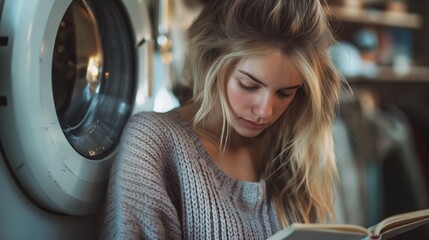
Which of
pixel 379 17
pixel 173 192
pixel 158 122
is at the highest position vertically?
pixel 379 17

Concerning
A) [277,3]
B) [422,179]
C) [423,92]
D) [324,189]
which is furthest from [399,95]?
[277,3]

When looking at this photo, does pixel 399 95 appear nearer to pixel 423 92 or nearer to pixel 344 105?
pixel 423 92

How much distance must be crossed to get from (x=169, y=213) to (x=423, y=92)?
195 cm

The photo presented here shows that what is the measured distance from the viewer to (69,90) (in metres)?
0.88

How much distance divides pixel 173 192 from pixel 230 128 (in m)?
0.13

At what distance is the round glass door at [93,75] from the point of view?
2.82 feet

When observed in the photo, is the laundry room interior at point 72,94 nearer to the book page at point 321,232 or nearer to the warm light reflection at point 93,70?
the warm light reflection at point 93,70

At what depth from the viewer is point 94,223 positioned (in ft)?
3.02

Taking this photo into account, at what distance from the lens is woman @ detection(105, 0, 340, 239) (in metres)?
0.77

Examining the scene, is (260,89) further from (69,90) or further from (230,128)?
(69,90)

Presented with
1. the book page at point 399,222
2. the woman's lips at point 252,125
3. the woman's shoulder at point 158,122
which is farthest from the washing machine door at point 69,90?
the book page at point 399,222

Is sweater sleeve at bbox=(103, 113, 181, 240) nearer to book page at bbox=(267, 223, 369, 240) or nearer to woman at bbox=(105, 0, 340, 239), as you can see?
woman at bbox=(105, 0, 340, 239)

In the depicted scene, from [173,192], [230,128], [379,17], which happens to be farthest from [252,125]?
[379,17]

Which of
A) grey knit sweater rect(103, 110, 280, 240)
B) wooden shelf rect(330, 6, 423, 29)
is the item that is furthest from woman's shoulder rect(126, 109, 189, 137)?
wooden shelf rect(330, 6, 423, 29)
